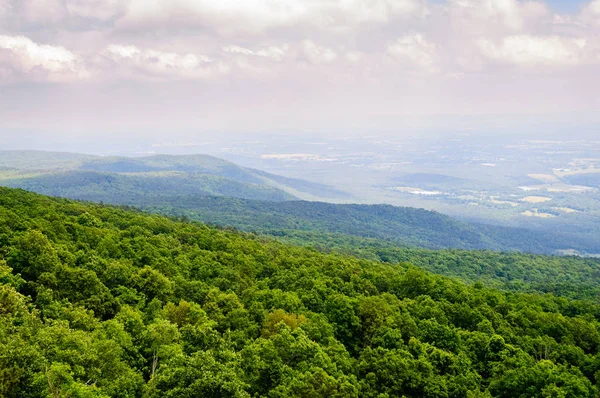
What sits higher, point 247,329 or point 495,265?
point 247,329

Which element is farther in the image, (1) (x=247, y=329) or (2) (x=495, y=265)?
(2) (x=495, y=265)

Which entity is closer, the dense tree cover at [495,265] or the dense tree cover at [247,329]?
the dense tree cover at [247,329]

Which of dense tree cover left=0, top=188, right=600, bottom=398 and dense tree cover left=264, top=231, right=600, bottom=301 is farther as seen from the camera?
dense tree cover left=264, top=231, right=600, bottom=301

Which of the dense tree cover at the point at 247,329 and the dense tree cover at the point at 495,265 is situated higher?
the dense tree cover at the point at 247,329

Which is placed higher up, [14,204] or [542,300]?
[14,204]

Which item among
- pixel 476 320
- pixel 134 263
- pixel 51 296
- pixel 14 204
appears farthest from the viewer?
pixel 14 204

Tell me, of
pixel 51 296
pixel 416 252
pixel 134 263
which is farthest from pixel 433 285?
pixel 416 252

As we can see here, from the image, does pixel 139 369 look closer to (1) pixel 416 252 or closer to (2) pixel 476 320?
(2) pixel 476 320

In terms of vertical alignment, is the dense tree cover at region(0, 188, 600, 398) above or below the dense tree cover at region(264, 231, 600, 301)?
above
